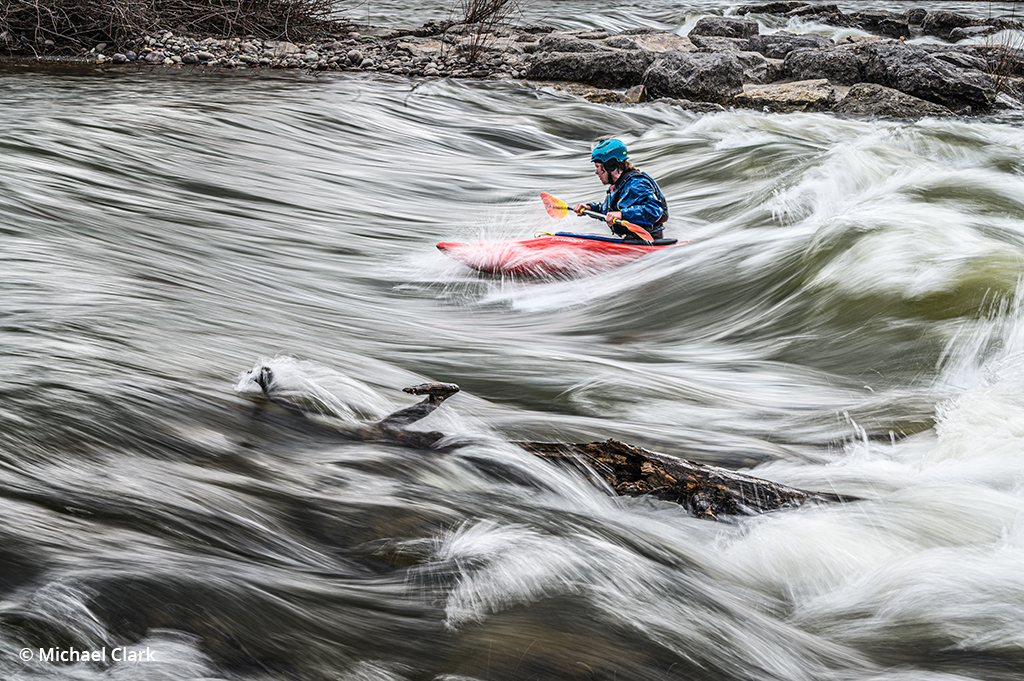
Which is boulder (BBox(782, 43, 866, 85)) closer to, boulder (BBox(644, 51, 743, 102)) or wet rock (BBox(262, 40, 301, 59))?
boulder (BBox(644, 51, 743, 102))

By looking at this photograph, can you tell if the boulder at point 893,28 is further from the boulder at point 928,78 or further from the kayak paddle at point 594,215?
the kayak paddle at point 594,215

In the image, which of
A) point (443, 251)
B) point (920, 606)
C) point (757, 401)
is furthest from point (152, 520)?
point (443, 251)

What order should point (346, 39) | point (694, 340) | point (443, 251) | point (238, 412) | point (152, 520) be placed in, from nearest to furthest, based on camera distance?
point (152, 520) → point (238, 412) → point (694, 340) → point (443, 251) → point (346, 39)

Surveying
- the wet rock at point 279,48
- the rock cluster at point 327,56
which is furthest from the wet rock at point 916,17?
the wet rock at point 279,48

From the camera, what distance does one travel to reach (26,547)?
8.71 ft

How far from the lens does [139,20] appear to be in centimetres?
1547

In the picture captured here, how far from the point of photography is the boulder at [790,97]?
12125mm

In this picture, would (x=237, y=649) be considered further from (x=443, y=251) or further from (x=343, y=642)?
(x=443, y=251)

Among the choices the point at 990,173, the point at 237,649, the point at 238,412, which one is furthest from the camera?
the point at 990,173

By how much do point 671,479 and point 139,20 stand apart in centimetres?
1551

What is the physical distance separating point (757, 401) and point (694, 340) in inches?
44.8

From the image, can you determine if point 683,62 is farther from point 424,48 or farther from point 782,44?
point 424,48

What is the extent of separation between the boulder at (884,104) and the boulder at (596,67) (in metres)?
3.22

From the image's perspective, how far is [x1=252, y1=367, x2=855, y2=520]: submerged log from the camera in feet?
10.6
